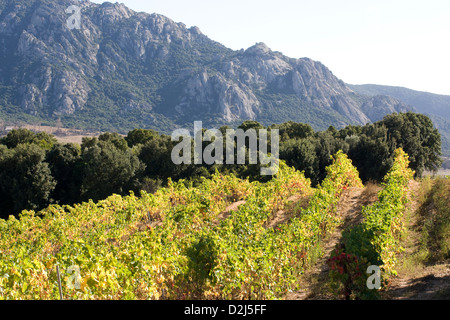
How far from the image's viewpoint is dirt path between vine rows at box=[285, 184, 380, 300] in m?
6.74

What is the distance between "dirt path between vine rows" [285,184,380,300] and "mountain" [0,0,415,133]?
11961 cm

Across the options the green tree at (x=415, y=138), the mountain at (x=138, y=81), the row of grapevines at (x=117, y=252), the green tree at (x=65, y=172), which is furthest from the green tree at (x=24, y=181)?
the mountain at (x=138, y=81)

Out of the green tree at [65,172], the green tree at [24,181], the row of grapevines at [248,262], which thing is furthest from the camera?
the green tree at [65,172]

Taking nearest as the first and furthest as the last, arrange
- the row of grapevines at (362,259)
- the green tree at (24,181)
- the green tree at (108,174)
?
1. the row of grapevines at (362,259)
2. the green tree at (24,181)
3. the green tree at (108,174)

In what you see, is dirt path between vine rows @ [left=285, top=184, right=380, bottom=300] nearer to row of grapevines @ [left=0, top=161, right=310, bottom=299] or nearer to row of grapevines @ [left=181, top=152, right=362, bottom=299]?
row of grapevines @ [left=181, top=152, right=362, bottom=299]

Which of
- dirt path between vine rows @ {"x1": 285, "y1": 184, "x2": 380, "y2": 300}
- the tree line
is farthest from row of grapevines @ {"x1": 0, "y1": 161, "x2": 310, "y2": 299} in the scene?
the tree line

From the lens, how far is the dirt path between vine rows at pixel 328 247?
674cm

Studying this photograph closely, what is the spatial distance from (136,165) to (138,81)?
462 feet

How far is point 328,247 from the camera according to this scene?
30.4 ft

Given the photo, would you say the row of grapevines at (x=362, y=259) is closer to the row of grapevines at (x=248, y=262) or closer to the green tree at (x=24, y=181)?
the row of grapevines at (x=248, y=262)

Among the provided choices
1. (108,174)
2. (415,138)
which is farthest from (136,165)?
(415,138)

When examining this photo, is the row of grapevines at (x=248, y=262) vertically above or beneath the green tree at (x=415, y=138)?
beneath

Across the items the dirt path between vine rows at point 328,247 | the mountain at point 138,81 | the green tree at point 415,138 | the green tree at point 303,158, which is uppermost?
the mountain at point 138,81

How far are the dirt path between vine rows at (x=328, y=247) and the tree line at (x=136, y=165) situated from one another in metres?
10.2
